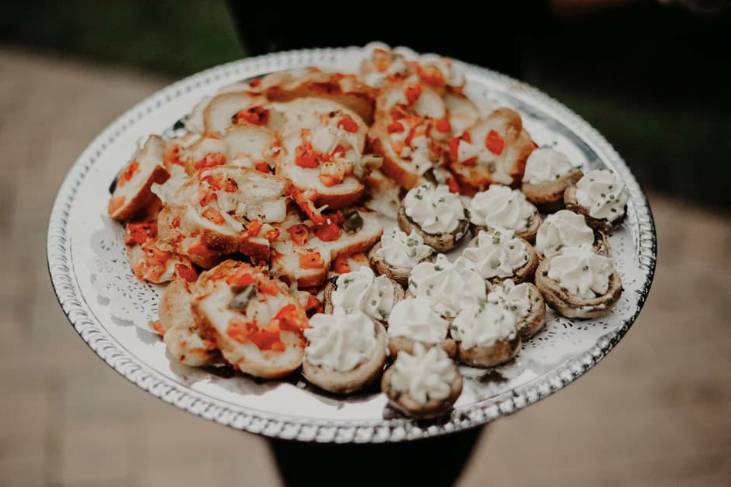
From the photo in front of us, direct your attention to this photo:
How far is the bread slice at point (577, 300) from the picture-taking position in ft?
5.50

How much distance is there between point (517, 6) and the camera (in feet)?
8.71

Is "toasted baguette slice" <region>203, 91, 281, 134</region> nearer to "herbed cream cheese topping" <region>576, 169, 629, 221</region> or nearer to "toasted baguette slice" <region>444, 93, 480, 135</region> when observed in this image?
"toasted baguette slice" <region>444, 93, 480, 135</region>

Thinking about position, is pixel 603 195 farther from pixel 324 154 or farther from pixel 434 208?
pixel 324 154

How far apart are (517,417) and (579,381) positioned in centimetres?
36

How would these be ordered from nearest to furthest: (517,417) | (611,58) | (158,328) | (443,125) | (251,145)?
(158,328)
(251,145)
(443,125)
(517,417)
(611,58)

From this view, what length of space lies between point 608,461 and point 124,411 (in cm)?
220

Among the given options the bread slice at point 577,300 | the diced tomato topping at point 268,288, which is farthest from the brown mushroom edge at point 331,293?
the bread slice at point 577,300

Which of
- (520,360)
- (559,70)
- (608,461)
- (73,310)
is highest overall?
(73,310)

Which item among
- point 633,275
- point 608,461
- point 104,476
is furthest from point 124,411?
point 633,275

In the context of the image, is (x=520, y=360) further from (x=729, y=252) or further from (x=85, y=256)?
(x=729, y=252)

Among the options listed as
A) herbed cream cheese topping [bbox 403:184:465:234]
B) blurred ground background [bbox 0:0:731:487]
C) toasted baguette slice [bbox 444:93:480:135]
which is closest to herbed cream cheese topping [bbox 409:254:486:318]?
herbed cream cheese topping [bbox 403:184:465:234]

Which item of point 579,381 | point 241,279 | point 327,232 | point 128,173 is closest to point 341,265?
point 327,232

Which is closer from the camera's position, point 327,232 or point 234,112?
point 327,232

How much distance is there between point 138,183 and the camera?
6.37 feet
